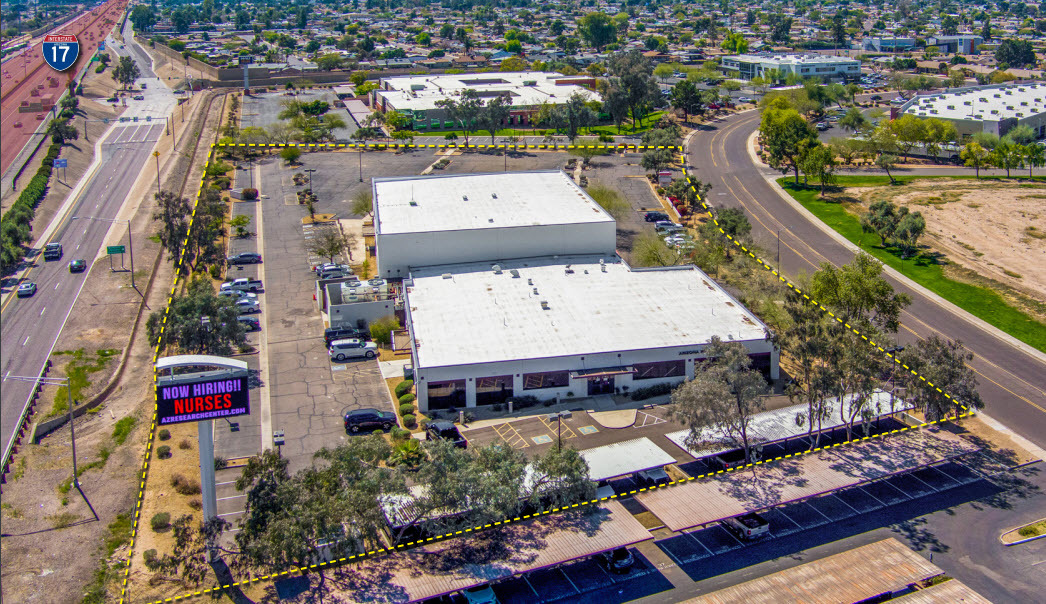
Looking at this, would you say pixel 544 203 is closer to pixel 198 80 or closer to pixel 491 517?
pixel 491 517

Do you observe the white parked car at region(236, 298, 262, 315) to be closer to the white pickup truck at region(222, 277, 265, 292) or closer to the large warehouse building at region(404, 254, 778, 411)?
the white pickup truck at region(222, 277, 265, 292)

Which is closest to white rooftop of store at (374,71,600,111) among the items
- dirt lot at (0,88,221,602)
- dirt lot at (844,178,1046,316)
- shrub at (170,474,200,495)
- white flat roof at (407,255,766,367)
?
dirt lot at (844,178,1046,316)

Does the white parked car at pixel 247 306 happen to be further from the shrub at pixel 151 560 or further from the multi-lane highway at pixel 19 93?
the multi-lane highway at pixel 19 93

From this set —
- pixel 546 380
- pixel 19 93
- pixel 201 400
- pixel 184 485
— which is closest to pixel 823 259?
pixel 546 380

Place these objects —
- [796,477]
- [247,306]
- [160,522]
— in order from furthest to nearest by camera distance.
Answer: [247,306] < [796,477] < [160,522]

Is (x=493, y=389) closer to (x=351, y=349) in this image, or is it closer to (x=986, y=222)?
(x=351, y=349)

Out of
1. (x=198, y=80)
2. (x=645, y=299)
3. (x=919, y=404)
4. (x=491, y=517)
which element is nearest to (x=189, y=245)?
(x=645, y=299)

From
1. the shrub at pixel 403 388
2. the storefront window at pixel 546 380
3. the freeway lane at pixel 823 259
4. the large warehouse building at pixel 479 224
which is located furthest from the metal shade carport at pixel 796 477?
the large warehouse building at pixel 479 224
